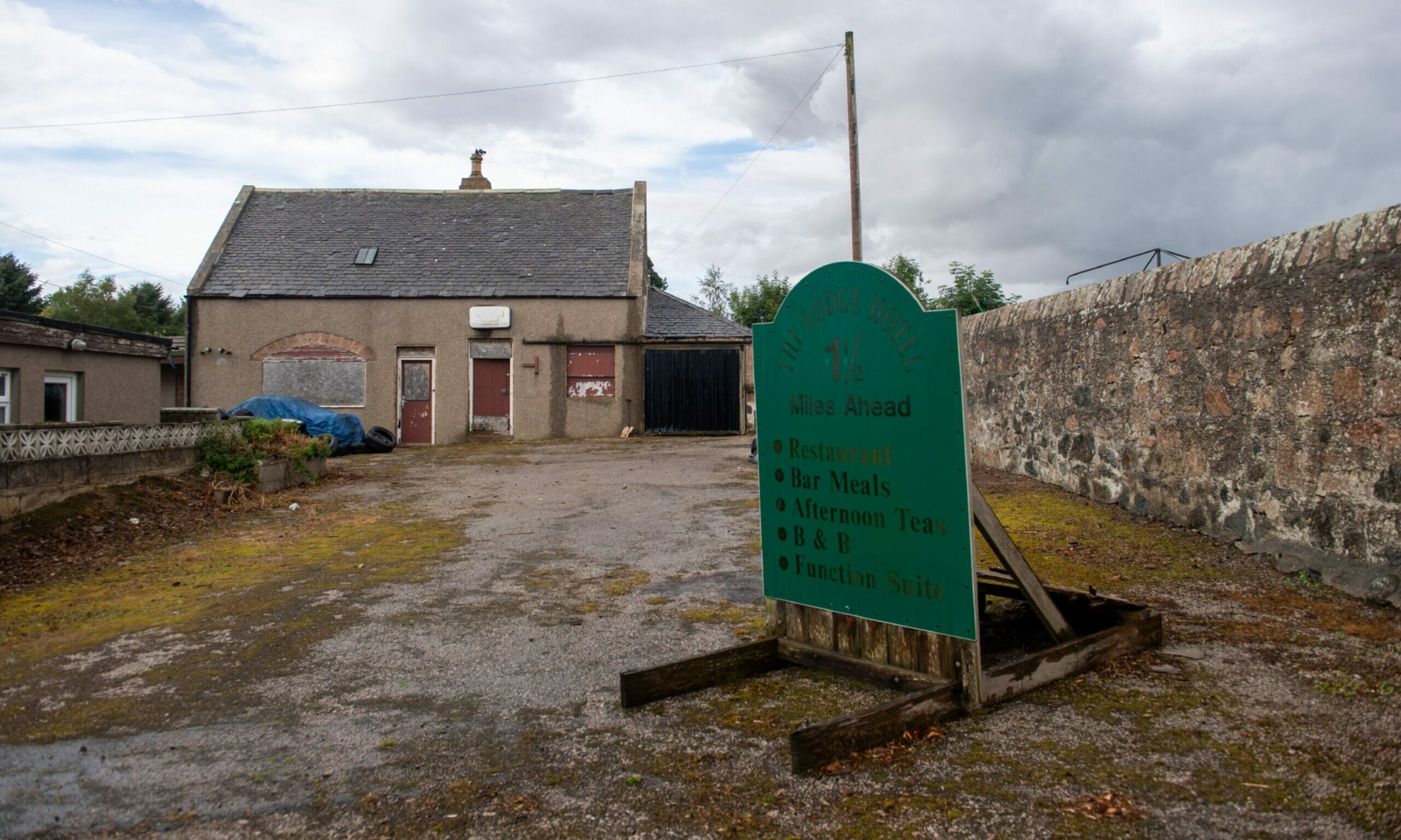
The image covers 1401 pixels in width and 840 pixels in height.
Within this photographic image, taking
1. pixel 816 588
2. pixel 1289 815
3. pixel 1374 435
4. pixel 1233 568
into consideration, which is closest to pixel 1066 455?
pixel 1233 568

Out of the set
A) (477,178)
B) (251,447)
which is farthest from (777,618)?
(477,178)

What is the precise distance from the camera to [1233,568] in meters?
5.27

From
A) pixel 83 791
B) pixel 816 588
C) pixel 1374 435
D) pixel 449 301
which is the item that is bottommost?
pixel 83 791

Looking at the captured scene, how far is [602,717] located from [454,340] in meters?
18.8

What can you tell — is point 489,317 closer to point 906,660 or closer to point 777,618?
point 777,618

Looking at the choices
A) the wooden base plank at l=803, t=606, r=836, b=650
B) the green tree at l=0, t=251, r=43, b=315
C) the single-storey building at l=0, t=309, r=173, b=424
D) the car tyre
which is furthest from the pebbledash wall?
the green tree at l=0, t=251, r=43, b=315

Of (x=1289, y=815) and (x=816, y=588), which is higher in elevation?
(x=816, y=588)

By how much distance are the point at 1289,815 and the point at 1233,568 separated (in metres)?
3.26

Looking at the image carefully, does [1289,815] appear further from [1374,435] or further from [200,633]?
[200,633]

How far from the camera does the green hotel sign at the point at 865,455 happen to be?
324cm

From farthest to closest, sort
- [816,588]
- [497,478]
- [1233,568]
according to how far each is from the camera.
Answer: [497,478]
[1233,568]
[816,588]

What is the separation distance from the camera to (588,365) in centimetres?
2131

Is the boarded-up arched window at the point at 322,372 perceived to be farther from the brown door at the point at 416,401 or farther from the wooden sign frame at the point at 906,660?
the wooden sign frame at the point at 906,660

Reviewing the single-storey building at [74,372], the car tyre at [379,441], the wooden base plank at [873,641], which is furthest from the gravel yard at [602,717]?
the car tyre at [379,441]
